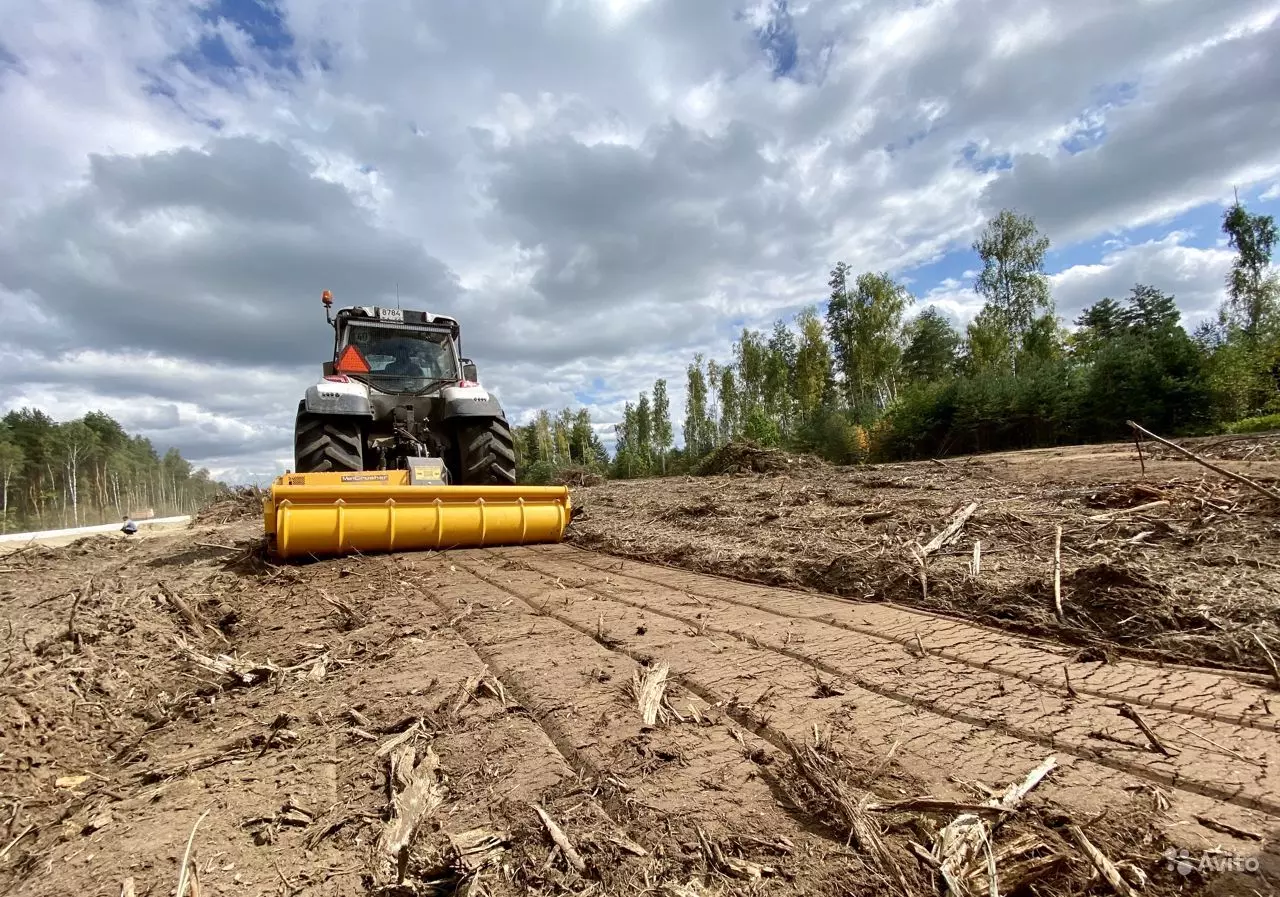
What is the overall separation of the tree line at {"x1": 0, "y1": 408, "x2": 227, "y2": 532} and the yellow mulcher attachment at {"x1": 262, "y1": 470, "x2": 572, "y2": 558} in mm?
37435

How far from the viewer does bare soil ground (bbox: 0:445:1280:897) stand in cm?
161

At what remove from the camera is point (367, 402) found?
7.15 metres

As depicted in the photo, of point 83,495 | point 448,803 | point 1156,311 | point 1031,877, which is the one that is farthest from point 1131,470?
point 83,495

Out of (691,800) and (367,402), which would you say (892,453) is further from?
(691,800)

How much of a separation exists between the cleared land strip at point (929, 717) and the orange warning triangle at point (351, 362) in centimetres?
557

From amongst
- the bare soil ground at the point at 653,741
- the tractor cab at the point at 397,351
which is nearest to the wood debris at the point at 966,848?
the bare soil ground at the point at 653,741

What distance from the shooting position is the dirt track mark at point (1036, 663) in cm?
237

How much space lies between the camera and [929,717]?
92.4 inches

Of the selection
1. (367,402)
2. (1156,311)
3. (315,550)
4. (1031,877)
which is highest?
(1156,311)

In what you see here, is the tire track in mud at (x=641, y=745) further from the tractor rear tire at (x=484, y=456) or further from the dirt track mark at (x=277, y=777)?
the tractor rear tire at (x=484, y=456)

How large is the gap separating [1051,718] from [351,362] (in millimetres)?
7892

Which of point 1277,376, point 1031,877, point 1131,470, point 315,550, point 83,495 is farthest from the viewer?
point 83,495

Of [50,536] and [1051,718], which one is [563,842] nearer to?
[1051,718]

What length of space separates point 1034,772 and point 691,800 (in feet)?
3.45
